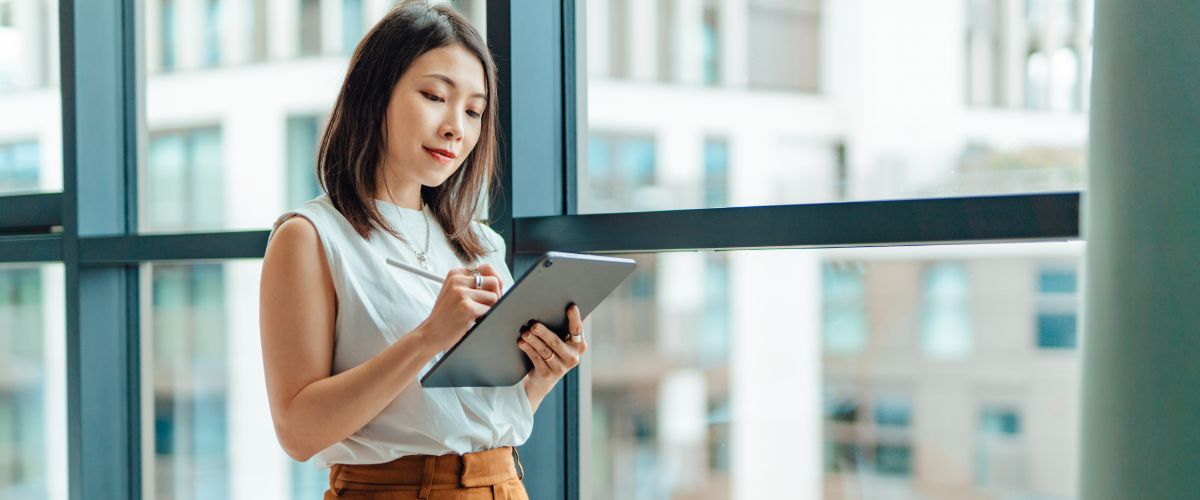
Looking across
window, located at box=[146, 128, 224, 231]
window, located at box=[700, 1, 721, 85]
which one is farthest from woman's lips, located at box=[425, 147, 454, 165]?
window, located at box=[146, 128, 224, 231]

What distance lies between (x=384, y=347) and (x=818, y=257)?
69 cm

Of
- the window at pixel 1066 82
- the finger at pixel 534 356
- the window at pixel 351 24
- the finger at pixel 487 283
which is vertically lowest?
the finger at pixel 534 356

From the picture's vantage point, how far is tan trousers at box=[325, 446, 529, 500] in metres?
1.35

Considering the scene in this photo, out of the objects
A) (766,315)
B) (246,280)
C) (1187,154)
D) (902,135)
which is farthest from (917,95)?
(246,280)

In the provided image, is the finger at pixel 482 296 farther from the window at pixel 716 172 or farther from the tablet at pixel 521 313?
the window at pixel 716 172

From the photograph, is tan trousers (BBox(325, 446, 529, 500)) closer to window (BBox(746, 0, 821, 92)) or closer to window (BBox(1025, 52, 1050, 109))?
window (BBox(746, 0, 821, 92))

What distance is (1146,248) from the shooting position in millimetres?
983

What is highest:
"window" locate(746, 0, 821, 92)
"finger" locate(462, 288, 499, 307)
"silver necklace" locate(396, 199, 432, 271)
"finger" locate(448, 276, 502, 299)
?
"window" locate(746, 0, 821, 92)

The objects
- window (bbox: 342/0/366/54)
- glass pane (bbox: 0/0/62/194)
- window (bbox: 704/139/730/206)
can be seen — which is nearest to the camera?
window (bbox: 704/139/730/206)

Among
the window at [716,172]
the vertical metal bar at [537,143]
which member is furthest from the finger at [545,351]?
the window at [716,172]

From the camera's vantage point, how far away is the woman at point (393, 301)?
1277 millimetres

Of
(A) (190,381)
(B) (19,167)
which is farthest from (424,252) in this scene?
(B) (19,167)

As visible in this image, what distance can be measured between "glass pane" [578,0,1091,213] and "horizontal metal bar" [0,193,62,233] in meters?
1.39

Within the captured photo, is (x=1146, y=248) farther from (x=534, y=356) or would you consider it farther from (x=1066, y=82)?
(x=534, y=356)
